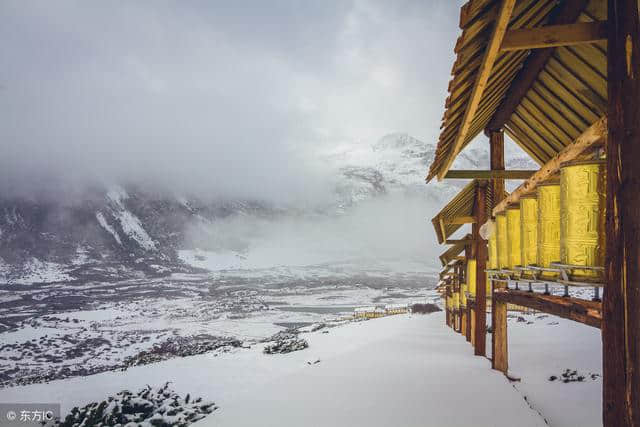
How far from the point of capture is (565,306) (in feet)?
11.0

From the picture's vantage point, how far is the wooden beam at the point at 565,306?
290 centimetres

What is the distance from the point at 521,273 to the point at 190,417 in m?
5.92

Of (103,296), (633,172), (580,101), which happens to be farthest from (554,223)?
(103,296)

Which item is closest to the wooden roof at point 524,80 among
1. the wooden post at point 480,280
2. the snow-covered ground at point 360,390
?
the wooden post at point 480,280

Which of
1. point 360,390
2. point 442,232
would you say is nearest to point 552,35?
point 360,390

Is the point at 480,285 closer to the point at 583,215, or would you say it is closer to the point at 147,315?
the point at 583,215

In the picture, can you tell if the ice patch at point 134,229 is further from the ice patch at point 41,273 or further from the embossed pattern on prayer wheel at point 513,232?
the embossed pattern on prayer wheel at point 513,232

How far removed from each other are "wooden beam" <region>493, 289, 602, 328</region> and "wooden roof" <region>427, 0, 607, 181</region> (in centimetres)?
166

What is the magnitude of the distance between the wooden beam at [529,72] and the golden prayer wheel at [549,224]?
7.07 feet

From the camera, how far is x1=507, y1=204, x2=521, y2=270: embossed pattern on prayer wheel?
12.7 ft

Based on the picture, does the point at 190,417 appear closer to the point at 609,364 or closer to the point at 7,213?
the point at 609,364

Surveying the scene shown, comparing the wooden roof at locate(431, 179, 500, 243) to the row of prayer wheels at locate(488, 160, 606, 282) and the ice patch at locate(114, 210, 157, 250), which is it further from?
the ice patch at locate(114, 210, 157, 250)

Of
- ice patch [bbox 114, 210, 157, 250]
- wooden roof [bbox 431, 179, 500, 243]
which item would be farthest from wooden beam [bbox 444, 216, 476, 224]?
ice patch [bbox 114, 210, 157, 250]

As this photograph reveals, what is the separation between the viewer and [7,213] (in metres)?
129
